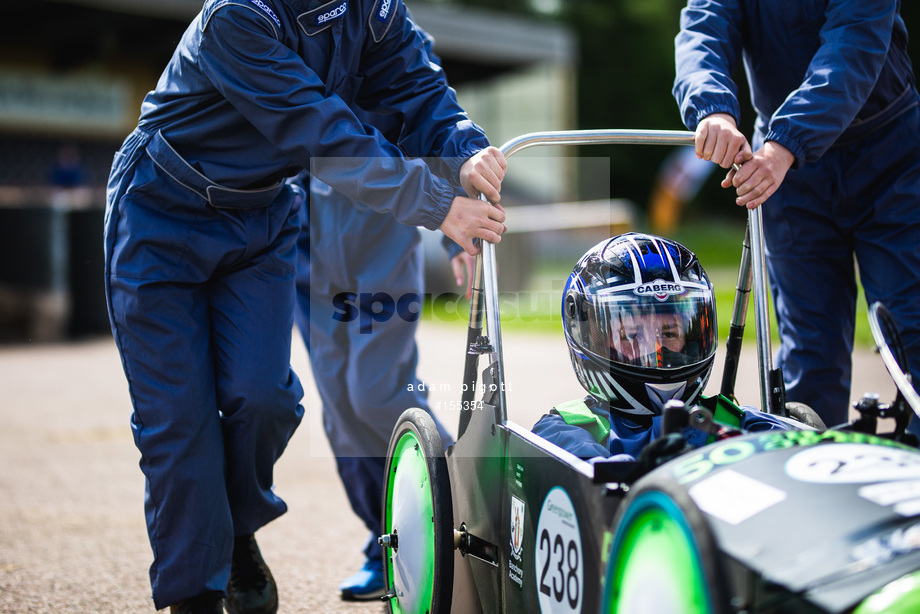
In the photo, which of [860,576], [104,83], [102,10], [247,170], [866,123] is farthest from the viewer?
[104,83]

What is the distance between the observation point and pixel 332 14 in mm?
2484

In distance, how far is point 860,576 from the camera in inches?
52.3

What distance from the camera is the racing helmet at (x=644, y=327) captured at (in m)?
2.25

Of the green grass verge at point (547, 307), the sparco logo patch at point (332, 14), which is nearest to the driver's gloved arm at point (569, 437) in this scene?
the green grass verge at point (547, 307)

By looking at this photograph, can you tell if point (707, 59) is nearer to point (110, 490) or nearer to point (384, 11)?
point (384, 11)

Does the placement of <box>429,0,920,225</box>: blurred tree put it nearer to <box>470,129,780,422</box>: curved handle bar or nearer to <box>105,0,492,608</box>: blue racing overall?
<box>470,129,780,422</box>: curved handle bar

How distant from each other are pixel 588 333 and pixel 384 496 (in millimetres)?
815

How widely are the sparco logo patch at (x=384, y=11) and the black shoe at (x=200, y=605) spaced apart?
162 cm

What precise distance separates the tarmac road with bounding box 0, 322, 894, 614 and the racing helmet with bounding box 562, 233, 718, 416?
1.26 metres

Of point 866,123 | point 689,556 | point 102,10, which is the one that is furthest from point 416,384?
point 102,10

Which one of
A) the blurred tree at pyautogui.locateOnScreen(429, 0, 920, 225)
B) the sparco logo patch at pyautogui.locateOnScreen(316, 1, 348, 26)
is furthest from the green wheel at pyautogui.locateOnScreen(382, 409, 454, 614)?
the blurred tree at pyautogui.locateOnScreen(429, 0, 920, 225)

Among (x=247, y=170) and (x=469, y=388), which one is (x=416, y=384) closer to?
(x=469, y=388)

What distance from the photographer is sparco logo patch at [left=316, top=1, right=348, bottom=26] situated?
247cm

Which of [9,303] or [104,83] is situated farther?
[104,83]
